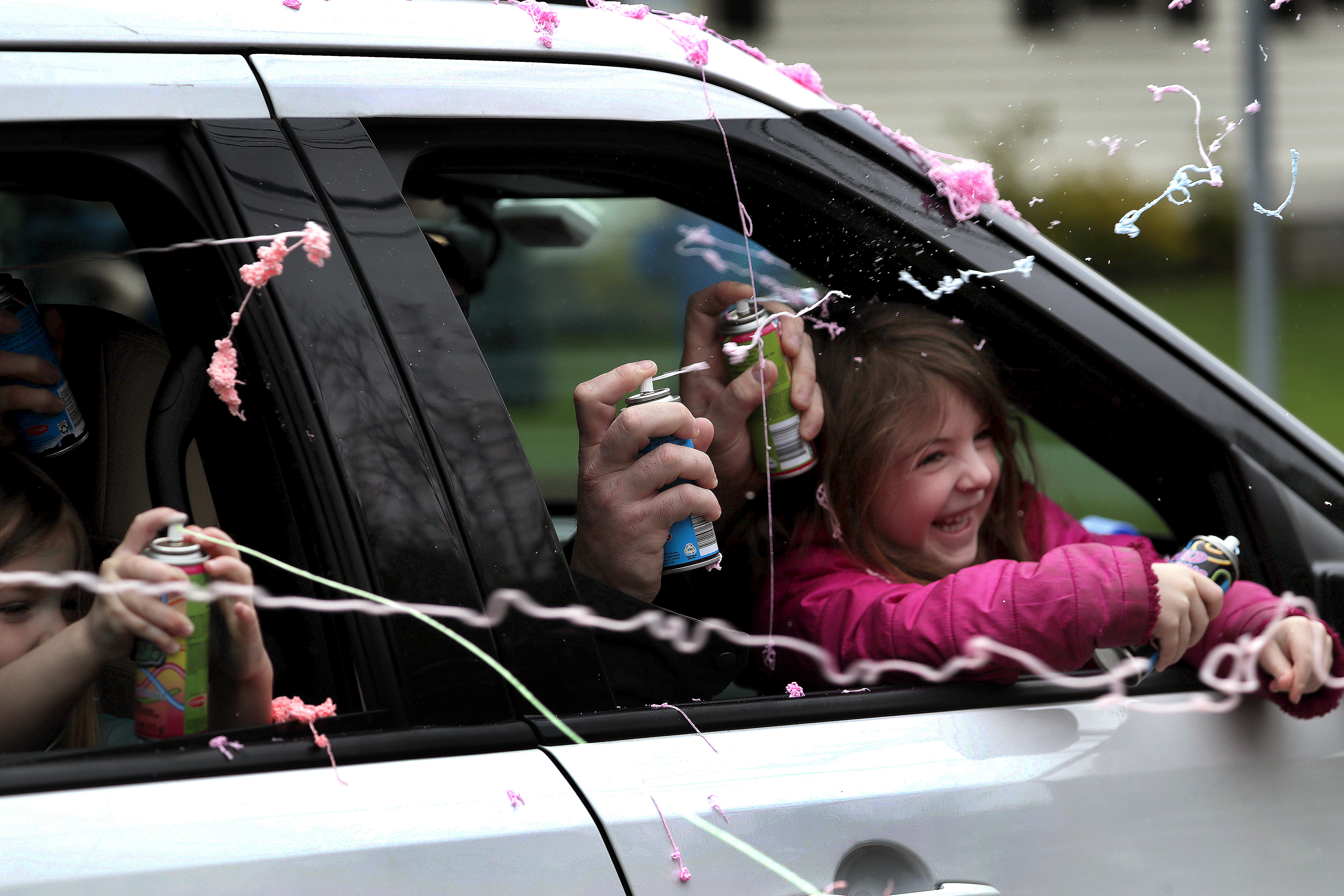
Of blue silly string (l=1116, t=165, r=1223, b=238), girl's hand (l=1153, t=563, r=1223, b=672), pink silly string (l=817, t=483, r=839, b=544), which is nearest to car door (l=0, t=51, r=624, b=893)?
pink silly string (l=817, t=483, r=839, b=544)

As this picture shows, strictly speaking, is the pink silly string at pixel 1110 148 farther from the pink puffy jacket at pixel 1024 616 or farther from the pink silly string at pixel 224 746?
the pink silly string at pixel 224 746

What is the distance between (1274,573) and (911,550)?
54cm

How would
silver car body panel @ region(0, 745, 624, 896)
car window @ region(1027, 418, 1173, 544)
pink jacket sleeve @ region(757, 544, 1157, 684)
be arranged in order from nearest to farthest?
1. silver car body panel @ region(0, 745, 624, 896)
2. pink jacket sleeve @ region(757, 544, 1157, 684)
3. car window @ region(1027, 418, 1173, 544)

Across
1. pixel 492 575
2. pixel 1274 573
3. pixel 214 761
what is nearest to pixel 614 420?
pixel 492 575

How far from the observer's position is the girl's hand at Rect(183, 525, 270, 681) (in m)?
1.31

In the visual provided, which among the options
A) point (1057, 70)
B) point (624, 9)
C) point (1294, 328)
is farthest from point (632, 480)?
point (1294, 328)

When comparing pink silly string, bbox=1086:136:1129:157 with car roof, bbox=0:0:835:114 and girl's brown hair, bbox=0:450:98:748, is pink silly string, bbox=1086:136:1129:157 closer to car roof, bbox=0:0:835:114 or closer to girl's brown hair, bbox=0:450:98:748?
car roof, bbox=0:0:835:114

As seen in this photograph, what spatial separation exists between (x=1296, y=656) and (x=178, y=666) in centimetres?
141

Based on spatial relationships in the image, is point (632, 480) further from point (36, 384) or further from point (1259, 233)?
point (1259, 233)

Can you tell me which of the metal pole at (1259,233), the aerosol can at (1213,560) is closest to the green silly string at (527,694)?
the aerosol can at (1213,560)

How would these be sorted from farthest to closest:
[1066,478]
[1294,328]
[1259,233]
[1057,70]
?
1. [1294,328]
2. [1057,70]
3. [1259,233]
4. [1066,478]

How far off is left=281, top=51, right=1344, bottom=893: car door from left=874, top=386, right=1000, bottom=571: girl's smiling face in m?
0.11

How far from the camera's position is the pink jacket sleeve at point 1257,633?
1.60 m

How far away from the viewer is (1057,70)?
13594 mm
